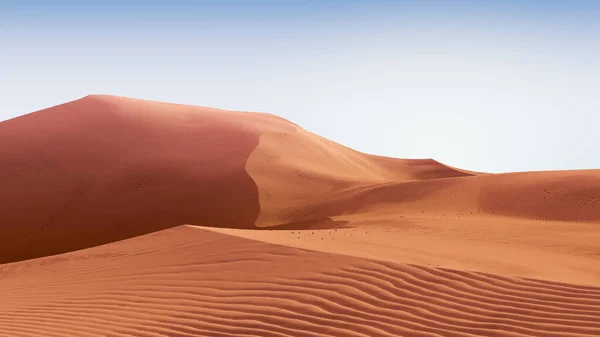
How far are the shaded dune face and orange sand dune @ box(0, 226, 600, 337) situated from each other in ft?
44.9

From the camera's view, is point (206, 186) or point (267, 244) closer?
point (267, 244)

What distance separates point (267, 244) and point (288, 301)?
237 cm

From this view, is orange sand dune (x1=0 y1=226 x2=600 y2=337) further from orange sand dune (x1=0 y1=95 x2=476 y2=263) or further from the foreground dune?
orange sand dune (x1=0 y1=95 x2=476 y2=263)

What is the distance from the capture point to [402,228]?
557 inches

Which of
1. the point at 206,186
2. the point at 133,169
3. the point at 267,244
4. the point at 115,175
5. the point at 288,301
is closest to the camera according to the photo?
the point at 288,301

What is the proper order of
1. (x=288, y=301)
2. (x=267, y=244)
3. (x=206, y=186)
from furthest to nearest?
(x=206, y=186)
(x=267, y=244)
(x=288, y=301)

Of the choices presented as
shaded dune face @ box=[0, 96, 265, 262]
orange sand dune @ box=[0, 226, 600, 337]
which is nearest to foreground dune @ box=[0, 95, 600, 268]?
shaded dune face @ box=[0, 96, 265, 262]

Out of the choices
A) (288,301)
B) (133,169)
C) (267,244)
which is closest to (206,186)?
(133,169)

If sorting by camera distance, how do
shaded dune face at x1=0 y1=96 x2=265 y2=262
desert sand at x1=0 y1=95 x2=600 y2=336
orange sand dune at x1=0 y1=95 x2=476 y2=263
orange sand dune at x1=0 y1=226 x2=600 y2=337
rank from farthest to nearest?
orange sand dune at x1=0 y1=95 x2=476 y2=263, shaded dune face at x1=0 y1=96 x2=265 y2=262, desert sand at x1=0 y1=95 x2=600 y2=336, orange sand dune at x1=0 y1=226 x2=600 y2=337

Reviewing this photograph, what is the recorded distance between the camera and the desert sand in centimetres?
676

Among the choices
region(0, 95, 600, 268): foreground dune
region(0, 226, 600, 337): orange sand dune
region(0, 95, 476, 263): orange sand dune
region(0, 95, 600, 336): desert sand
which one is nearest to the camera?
region(0, 226, 600, 337): orange sand dune

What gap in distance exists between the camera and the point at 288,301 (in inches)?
279

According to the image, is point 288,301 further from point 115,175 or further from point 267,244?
point 115,175

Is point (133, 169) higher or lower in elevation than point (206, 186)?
higher
